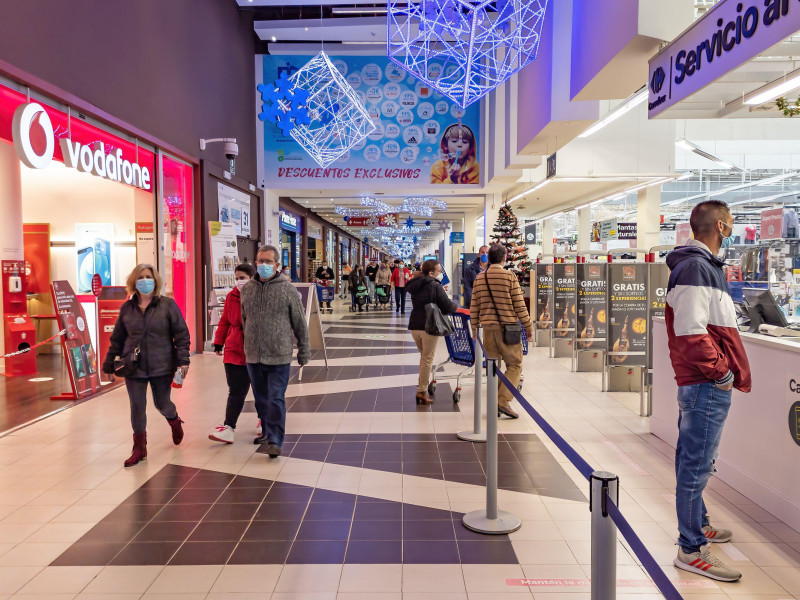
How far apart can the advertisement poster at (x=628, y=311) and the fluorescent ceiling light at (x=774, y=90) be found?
293 centimetres

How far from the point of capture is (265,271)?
459cm

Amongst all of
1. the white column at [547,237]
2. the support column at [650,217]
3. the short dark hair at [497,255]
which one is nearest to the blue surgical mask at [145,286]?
the short dark hair at [497,255]

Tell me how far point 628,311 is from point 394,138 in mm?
9575

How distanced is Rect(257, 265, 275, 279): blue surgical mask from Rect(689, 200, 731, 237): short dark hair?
288cm

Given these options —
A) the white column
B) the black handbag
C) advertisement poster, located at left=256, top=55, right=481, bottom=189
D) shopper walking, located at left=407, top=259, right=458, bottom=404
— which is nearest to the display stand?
shopper walking, located at left=407, top=259, right=458, bottom=404

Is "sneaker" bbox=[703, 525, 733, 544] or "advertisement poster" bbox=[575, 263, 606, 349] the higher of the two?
"advertisement poster" bbox=[575, 263, 606, 349]

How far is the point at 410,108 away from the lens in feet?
51.2

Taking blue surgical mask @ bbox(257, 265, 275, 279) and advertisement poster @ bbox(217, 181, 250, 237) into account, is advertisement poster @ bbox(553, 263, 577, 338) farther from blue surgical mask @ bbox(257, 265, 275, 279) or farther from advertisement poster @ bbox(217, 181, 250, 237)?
advertisement poster @ bbox(217, 181, 250, 237)

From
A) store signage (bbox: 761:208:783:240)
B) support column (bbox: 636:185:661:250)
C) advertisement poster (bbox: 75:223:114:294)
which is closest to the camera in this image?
store signage (bbox: 761:208:783:240)

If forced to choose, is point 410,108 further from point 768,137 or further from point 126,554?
point 126,554

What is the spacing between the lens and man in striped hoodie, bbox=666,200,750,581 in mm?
2770

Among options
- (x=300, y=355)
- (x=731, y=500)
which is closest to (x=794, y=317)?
(x=731, y=500)

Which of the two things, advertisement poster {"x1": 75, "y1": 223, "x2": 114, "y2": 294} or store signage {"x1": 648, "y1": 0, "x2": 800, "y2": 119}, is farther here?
advertisement poster {"x1": 75, "y1": 223, "x2": 114, "y2": 294}

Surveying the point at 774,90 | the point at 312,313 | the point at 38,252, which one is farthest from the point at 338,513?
the point at 38,252
